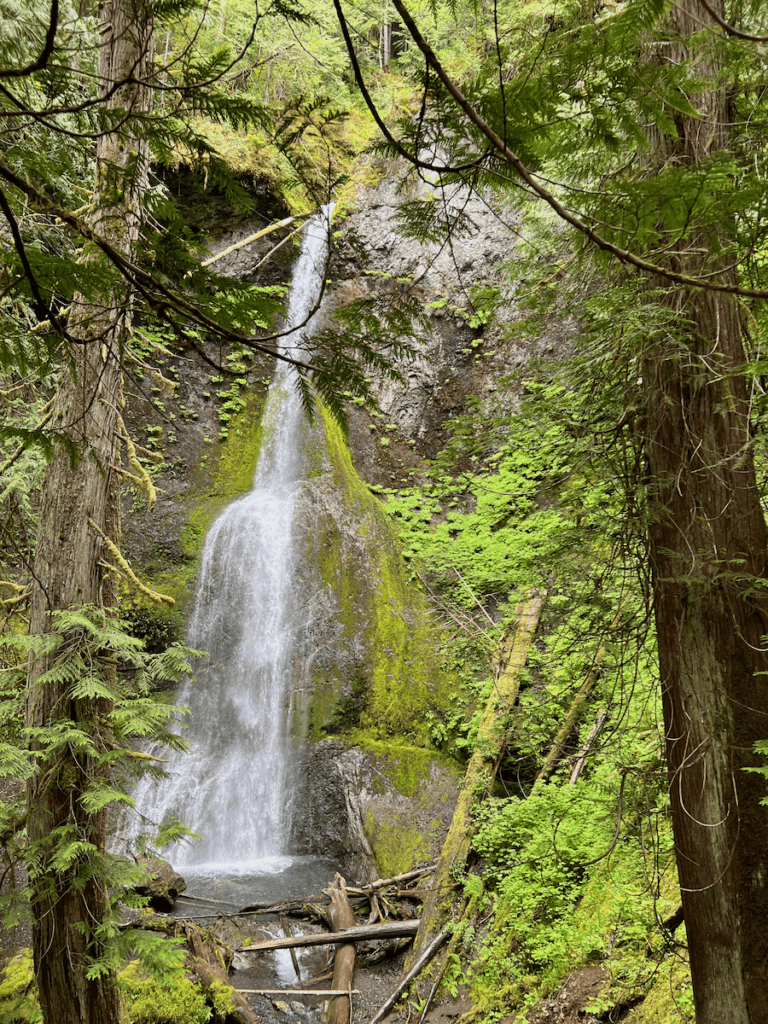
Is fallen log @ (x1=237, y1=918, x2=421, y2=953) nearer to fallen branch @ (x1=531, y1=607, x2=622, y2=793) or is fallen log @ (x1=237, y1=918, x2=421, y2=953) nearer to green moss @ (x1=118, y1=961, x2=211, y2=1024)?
green moss @ (x1=118, y1=961, x2=211, y2=1024)

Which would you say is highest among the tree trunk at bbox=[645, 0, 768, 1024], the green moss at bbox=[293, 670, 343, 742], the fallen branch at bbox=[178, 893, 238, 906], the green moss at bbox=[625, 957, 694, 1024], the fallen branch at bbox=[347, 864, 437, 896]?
the tree trunk at bbox=[645, 0, 768, 1024]

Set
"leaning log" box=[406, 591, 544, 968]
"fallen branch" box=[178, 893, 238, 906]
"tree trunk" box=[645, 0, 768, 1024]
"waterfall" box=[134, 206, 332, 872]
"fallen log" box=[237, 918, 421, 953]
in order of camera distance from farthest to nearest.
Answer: "waterfall" box=[134, 206, 332, 872] < "fallen branch" box=[178, 893, 238, 906] < "fallen log" box=[237, 918, 421, 953] < "leaning log" box=[406, 591, 544, 968] < "tree trunk" box=[645, 0, 768, 1024]

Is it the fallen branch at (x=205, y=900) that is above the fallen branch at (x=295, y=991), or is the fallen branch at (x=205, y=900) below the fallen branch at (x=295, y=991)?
above

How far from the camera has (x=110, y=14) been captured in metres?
3.41

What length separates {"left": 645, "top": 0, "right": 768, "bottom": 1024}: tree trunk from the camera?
238 cm

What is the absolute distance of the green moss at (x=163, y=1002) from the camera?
4.44 m

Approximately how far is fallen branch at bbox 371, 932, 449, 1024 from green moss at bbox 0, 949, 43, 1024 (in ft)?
8.12

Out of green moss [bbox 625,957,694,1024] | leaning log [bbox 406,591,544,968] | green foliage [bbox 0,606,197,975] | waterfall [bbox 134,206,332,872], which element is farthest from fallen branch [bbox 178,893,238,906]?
green moss [bbox 625,957,694,1024]

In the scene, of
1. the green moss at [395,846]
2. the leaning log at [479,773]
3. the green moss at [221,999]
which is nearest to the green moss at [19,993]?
the green moss at [221,999]

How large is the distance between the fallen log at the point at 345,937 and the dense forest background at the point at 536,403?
0.92 meters

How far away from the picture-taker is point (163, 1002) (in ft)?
14.9

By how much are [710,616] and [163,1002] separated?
4786 millimetres

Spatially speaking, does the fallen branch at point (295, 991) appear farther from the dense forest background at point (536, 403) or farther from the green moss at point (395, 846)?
the green moss at point (395, 846)

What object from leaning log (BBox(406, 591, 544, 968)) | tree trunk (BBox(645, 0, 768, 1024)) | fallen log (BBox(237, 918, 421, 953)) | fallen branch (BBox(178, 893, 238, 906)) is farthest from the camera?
fallen branch (BBox(178, 893, 238, 906))
